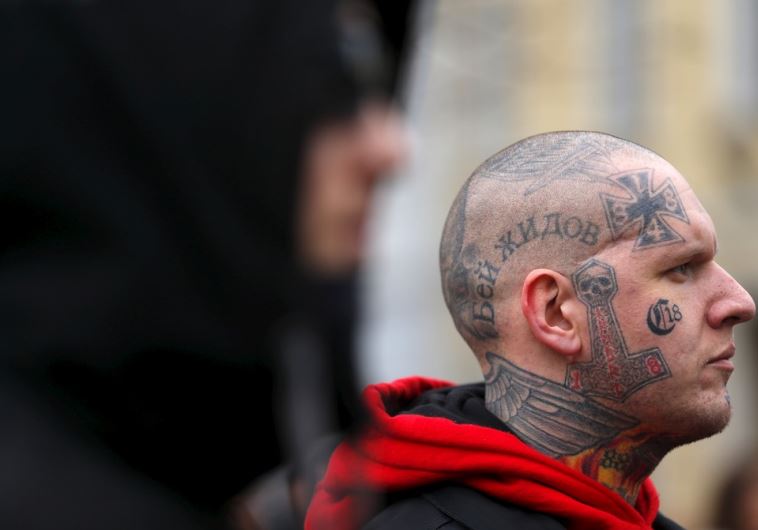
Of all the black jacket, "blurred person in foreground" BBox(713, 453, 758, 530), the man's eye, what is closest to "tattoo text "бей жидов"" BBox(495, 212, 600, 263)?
the man's eye

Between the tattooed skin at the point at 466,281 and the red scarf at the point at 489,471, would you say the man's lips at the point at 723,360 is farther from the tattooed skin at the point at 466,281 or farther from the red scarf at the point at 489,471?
the tattooed skin at the point at 466,281

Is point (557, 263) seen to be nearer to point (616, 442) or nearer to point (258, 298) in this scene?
point (616, 442)

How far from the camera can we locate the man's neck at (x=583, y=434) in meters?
2.64

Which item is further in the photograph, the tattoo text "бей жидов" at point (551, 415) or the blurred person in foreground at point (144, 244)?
the tattoo text "бей жидов" at point (551, 415)

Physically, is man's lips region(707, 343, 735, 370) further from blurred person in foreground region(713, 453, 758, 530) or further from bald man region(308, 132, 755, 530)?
blurred person in foreground region(713, 453, 758, 530)

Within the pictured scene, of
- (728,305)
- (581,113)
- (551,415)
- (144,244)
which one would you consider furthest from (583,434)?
(581,113)

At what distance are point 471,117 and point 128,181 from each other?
11330 mm

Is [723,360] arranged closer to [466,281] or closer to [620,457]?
[620,457]

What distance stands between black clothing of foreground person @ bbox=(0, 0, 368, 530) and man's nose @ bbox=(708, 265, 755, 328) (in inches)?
51.7

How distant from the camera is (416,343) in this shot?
12.6m

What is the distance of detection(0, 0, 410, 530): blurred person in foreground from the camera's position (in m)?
1.45

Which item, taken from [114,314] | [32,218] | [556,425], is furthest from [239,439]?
[556,425]

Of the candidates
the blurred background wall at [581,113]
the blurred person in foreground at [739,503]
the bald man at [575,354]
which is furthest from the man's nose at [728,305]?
the blurred background wall at [581,113]

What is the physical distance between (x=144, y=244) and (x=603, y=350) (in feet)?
4.44
